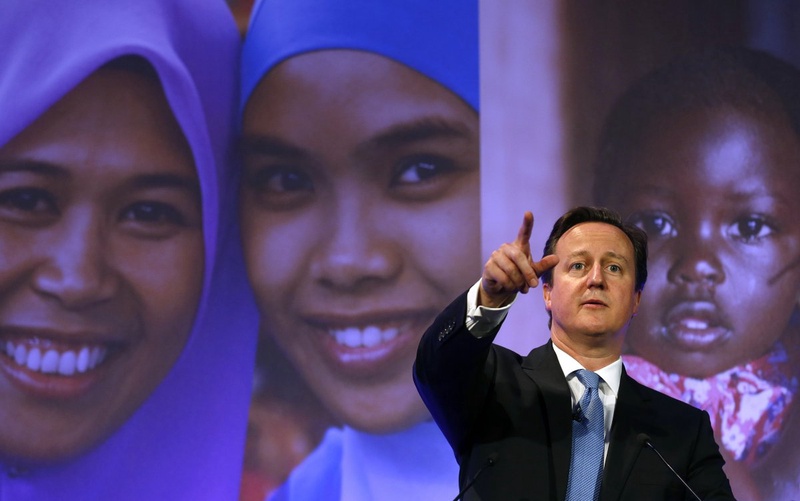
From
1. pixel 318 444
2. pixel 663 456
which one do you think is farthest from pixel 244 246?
pixel 663 456

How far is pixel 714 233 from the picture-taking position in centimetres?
328

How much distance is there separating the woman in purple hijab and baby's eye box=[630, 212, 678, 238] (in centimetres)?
147

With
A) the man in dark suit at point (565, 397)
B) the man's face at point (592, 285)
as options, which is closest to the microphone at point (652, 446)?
the man in dark suit at point (565, 397)

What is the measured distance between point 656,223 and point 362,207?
1092 mm

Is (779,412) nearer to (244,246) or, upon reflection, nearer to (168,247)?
(244,246)

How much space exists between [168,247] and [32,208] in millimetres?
500

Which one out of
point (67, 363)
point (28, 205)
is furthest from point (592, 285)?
point (28, 205)

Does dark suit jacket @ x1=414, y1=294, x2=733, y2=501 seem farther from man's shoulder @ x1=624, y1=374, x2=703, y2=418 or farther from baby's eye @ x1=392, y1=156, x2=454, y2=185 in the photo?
baby's eye @ x1=392, y1=156, x2=454, y2=185

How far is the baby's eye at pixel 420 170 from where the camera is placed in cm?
328

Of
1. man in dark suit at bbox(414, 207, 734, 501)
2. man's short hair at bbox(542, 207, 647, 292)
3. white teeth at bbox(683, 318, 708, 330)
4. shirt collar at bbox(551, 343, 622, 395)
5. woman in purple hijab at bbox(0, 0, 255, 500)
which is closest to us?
man in dark suit at bbox(414, 207, 734, 501)

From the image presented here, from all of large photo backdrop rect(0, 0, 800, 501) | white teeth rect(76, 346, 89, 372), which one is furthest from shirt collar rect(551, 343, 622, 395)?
white teeth rect(76, 346, 89, 372)

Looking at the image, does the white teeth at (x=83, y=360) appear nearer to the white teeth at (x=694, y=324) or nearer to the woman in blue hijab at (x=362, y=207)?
the woman in blue hijab at (x=362, y=207)

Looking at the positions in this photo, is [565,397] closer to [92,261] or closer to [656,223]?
[656,223]

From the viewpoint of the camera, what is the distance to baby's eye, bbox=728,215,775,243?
3279mm
